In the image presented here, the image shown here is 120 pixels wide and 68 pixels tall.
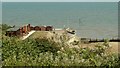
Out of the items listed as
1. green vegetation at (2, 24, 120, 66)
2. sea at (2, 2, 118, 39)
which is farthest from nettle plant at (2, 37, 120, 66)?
sea at (2, 2, 118, 39)

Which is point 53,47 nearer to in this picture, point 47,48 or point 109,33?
point 47,48

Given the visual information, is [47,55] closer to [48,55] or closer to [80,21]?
[48,55]

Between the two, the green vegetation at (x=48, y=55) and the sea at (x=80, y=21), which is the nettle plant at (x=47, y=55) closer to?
the green vegetation at (x=48, y=55)

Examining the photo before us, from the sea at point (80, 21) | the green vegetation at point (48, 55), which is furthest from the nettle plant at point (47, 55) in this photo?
the sea at point (80, 21)

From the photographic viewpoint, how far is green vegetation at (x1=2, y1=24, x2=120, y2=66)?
16375 millimetres

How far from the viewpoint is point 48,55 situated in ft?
58.4

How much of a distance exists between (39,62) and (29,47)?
3.11 meters

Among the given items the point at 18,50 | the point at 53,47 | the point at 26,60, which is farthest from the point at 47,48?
the point at 26,60

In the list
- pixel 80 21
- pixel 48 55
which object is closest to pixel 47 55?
pixel 48 55

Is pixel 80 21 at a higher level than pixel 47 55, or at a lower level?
lower

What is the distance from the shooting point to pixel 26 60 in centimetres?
1695

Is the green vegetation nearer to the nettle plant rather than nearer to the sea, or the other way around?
the nettle plant

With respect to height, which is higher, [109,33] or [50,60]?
[50,60]

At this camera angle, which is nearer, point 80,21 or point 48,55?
point 48,55
